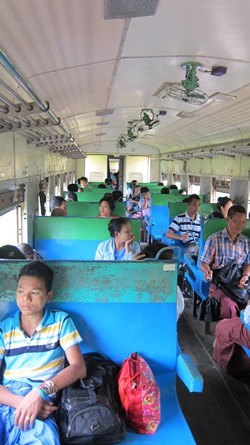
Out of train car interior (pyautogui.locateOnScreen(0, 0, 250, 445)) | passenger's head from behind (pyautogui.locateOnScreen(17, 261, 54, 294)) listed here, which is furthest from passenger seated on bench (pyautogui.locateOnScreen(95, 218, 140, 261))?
passenger's head from behind (pyautogui.locateOnScreen(17, 261, 54, 294))

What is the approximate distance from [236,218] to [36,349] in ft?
9.65

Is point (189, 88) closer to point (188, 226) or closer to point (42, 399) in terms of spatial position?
point (188, 226)

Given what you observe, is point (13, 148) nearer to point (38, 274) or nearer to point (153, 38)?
point (153, 38)

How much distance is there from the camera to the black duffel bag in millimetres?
4352

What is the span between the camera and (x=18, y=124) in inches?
171

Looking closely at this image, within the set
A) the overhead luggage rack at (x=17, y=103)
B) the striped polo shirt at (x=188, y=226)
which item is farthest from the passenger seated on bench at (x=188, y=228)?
the overhead luggage rack at (x=17, y=103)

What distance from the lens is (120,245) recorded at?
4480 millimetres

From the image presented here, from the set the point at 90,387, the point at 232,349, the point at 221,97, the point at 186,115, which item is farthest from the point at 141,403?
the point at 186,115

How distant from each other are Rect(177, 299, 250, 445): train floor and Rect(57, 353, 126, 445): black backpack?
3.72 ft

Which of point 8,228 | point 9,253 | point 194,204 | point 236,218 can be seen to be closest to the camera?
point 9,253

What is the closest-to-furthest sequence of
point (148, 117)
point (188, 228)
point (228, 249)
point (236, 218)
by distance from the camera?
point (236, 218) → point (228, 249) → point (188, 228) → point (148, 117)

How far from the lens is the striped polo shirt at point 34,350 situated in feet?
7.87

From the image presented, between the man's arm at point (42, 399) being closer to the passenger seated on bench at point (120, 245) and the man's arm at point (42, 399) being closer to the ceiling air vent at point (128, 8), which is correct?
the passenger seated on bench at point (120, 245)

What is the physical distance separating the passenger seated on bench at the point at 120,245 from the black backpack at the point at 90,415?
2102 mm
